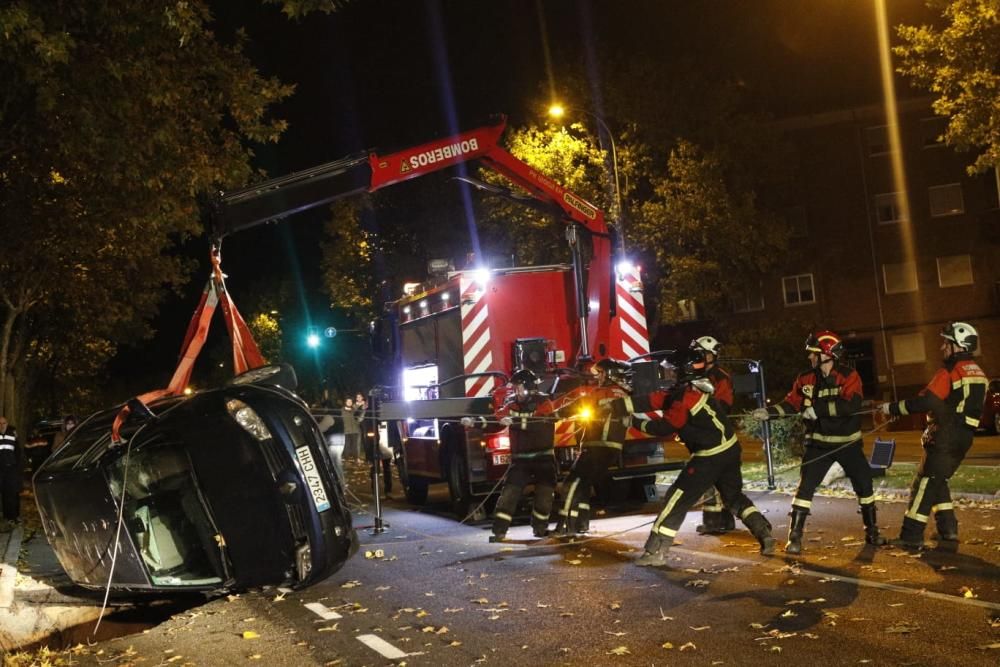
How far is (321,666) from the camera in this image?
6859 mm

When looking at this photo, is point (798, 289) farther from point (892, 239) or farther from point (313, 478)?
point (313, 478)

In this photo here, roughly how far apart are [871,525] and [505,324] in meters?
6.19

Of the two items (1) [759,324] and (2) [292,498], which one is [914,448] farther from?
(1) [759,324]

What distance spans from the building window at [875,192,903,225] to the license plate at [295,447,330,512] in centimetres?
3812

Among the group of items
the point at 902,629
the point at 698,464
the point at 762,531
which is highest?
the point at 698,464

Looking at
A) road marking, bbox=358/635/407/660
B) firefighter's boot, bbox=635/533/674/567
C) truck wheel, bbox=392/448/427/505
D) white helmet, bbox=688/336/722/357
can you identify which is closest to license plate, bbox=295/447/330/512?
road marking, bbox=358/635/407/660

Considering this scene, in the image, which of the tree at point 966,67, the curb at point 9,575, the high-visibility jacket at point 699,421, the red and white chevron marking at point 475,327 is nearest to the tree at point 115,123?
the red and white chevron marking at point 475,327

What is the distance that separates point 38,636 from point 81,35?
684 centimetres

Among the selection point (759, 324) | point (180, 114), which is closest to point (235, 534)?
point (180, 114)

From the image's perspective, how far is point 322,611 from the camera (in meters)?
8.72

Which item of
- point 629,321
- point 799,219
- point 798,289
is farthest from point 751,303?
point 629,321

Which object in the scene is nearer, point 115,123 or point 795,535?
point 795,535

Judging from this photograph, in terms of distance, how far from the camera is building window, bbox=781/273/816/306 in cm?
4341

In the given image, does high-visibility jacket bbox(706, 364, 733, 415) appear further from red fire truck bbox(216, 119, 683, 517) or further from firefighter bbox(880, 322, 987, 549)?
firefighter bbox(880, 322, 987, 549)
